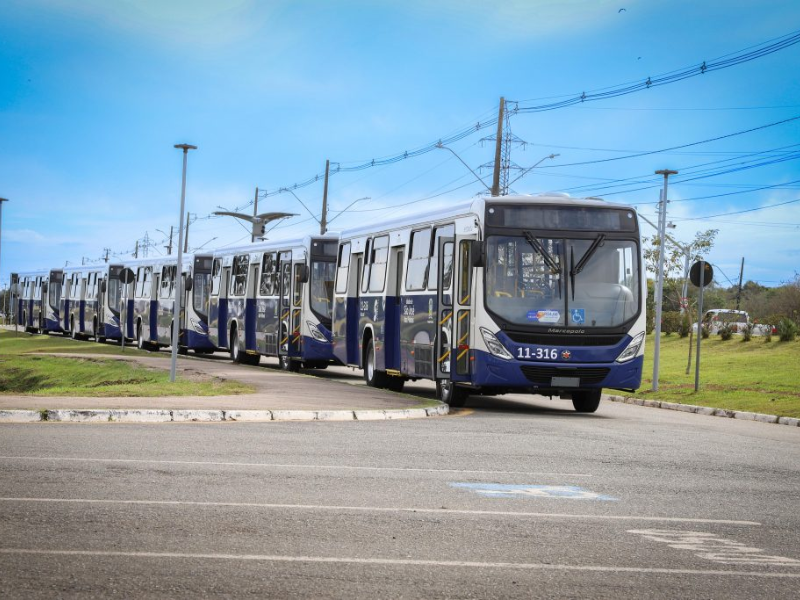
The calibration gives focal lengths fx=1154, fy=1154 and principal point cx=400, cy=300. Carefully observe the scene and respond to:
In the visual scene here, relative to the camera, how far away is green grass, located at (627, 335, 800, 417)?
25344mm

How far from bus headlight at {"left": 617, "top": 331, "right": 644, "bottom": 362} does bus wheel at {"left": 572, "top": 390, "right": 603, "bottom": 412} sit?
1730 millimetres

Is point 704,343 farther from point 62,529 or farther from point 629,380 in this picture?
point 62,529

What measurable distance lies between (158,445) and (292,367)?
19.9 m

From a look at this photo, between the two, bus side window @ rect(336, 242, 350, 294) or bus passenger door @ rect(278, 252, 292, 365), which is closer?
bus side window @ rect(336, 242, 350, 294)

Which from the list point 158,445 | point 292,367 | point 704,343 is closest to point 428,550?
point 158,445

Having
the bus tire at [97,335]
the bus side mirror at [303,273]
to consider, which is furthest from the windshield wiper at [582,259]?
the bus tire at [97,335]

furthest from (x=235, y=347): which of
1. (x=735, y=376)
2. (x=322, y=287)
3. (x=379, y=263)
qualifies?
(x=735, y=376)

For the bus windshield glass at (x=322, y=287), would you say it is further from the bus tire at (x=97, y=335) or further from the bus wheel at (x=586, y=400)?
the bus tire at (x=97, y=335)

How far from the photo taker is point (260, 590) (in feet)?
20.0

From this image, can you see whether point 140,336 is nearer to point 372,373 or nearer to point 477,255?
point 372,373

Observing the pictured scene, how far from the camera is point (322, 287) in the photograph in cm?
3084

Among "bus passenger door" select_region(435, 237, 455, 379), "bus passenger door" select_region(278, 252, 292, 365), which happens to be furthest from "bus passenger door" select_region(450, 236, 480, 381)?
"bus passenger door" select_region(278, 252, 292, 365)

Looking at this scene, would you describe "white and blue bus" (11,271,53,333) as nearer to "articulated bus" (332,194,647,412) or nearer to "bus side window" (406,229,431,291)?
"bus side window" (406,229,431,291)

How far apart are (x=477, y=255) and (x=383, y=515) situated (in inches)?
417
